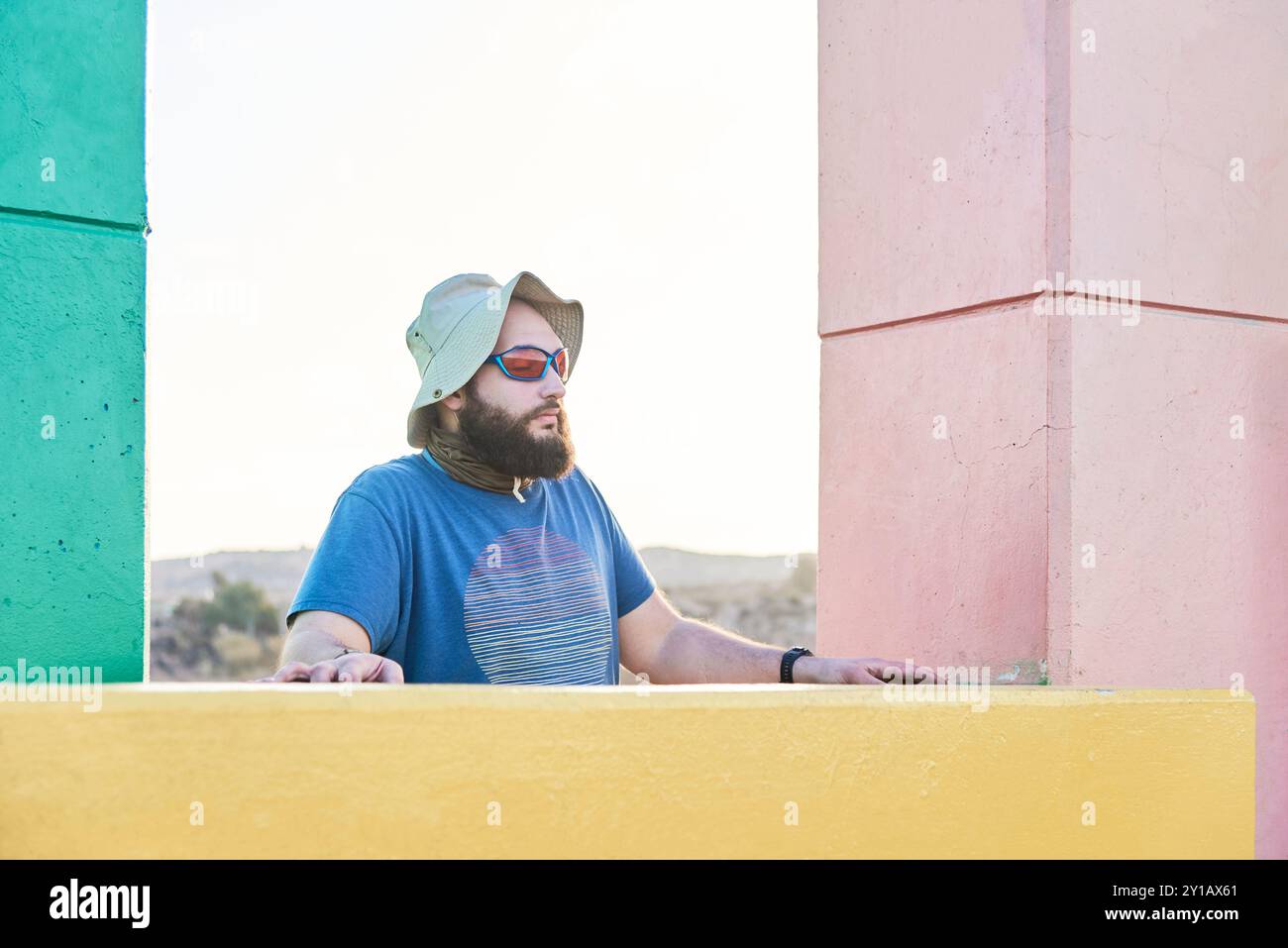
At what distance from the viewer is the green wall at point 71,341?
201cm

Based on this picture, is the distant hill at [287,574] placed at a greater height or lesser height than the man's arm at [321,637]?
lesser

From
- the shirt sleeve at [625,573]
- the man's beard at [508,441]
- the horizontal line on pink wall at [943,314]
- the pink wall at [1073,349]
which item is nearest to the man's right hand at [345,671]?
the man's beard at [508,441]

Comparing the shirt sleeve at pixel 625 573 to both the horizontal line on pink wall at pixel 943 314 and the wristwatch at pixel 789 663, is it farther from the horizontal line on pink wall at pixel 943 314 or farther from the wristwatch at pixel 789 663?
the horizontal line on pink wall at pixel 943 314

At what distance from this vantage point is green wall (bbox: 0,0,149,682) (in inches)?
79.1

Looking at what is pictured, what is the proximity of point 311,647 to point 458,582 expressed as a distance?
0.42 metres

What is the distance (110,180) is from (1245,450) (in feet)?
8.02

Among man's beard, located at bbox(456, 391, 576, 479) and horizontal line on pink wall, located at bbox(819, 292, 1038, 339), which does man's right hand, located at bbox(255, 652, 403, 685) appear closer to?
man's beard, located at bbox(456, 391, 576, 479)

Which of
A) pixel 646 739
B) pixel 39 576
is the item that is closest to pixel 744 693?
pixel 646 739

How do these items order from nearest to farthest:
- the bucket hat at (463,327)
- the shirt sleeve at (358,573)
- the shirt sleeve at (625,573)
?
the shirt sleeve at (358,573) < the bucket hat at (463,327) < the shirt sleeve at (625,573)

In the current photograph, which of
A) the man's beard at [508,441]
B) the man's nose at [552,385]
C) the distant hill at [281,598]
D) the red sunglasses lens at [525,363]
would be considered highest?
the red sunglasses lens at [525,363]

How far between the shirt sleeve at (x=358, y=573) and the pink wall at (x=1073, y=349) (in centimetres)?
120
